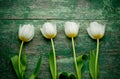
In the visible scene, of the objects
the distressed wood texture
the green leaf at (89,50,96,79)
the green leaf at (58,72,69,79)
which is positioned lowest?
the green leaf at (58,72,69,79)

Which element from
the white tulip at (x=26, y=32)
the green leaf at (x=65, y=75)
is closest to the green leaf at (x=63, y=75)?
the green leaf at (x=65, y=75)

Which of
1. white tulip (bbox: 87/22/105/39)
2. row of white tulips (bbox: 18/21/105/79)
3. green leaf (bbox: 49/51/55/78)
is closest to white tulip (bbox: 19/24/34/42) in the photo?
row of white tulips (bbox: 18/21/105/79)

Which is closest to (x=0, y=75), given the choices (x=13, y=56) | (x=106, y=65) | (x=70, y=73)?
(x=13, y=56)

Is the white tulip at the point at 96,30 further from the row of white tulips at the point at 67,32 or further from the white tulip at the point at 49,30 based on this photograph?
the white tulip at the point at 49,30

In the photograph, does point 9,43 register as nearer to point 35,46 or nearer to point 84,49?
point 35,46

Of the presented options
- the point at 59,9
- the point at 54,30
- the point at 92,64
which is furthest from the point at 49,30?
the point at 92,64

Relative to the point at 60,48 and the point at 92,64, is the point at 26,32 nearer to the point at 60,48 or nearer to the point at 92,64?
the point at 60,48

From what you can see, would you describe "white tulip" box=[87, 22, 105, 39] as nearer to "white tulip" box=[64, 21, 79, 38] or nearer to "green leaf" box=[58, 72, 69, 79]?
"white tulip" box=[64, 21, 79, 38]
